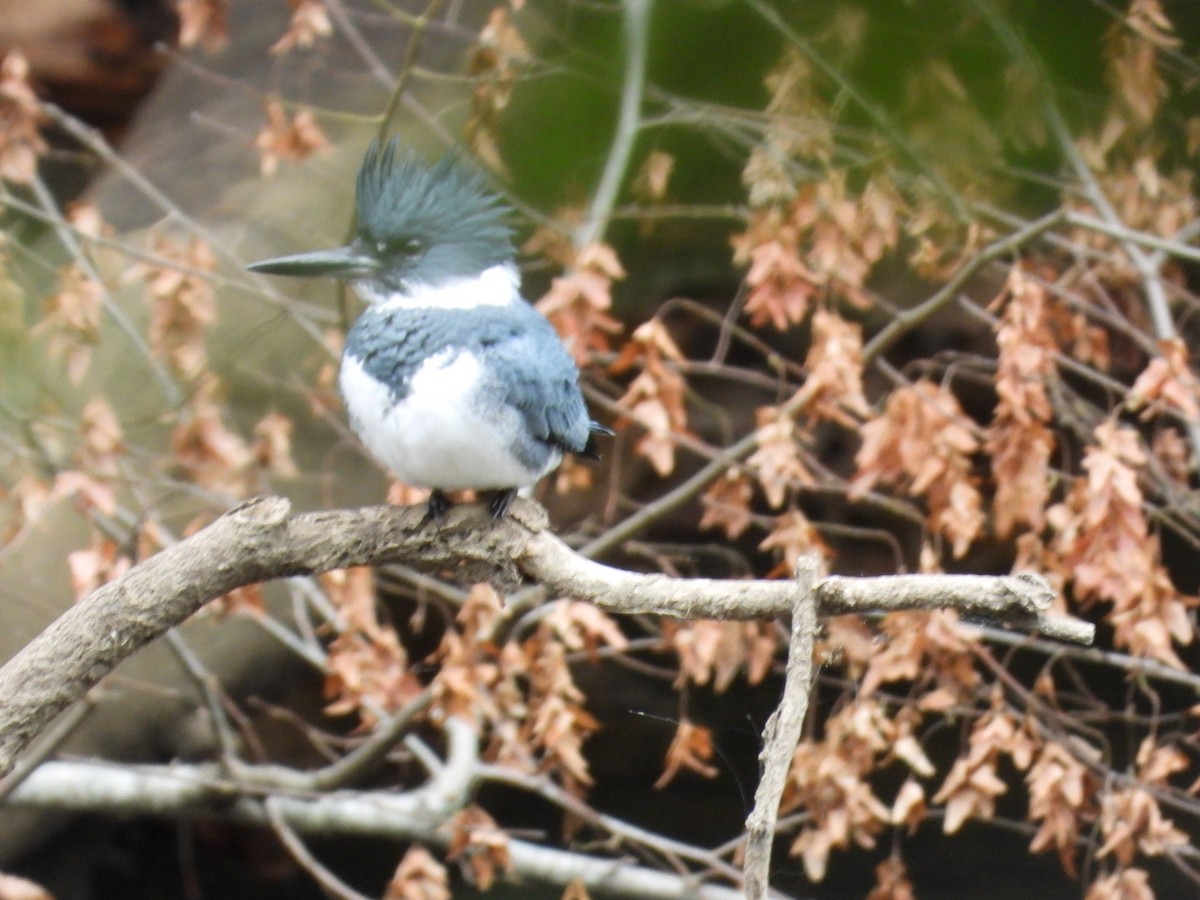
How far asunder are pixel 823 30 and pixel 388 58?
175cm

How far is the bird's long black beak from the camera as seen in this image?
1193 mm

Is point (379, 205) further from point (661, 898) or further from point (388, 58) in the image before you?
point (661, 898)

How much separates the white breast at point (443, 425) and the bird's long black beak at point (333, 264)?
0.10m

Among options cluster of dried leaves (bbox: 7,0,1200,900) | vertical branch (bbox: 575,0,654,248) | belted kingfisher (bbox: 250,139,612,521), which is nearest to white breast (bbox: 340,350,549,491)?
belted kingfisher (bbox: 250,139,612,521)

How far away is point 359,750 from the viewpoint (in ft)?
6.79

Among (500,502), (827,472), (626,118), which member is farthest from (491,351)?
(827,472)

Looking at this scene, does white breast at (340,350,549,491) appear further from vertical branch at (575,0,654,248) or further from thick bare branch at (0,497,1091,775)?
vertical branch at (575,0,654,248)

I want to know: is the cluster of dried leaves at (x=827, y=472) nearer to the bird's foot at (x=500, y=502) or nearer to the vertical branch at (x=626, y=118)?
the vertical branch at (x=626, y=118)

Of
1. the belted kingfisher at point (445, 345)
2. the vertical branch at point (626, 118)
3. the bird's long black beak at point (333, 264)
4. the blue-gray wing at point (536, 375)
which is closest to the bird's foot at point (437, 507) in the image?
the belted kingfisher at point (445, 345)

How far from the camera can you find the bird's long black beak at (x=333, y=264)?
1.19 metres

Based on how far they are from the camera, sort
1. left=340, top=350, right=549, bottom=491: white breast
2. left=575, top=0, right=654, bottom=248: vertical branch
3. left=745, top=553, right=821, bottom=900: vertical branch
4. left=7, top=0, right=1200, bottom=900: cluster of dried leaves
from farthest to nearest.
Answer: left=7, top=0, right=1200, bottom=900: cluster of dried leaves < left=340, top=350, right=549, bottom=491: white breast < left=575, top=0, right=654, bottom=248: vertical branch < left=745, top=553, right=821, bottom=900: vertical branch

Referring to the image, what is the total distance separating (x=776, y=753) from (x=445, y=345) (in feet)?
Answer: 1.85

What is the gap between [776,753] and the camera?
756 mm

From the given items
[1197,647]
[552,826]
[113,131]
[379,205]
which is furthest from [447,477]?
[113,131]
